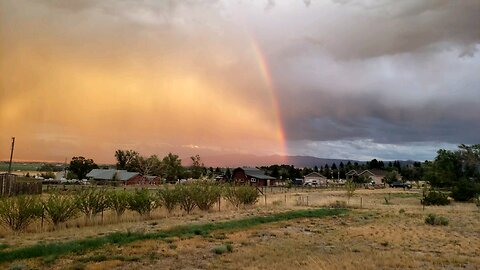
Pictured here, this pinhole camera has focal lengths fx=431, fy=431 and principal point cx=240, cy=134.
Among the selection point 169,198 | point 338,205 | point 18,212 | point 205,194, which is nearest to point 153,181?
point 338,205

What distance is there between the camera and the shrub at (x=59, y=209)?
22016 millimetres

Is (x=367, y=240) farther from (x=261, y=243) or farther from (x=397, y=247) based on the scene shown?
(x=261, y=243)

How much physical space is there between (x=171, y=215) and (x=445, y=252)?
18.8m

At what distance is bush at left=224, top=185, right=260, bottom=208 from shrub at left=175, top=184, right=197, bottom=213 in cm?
485

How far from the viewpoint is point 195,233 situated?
2103 cm

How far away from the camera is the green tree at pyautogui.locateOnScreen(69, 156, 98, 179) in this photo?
405 feet

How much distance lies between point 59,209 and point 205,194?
1264 cm

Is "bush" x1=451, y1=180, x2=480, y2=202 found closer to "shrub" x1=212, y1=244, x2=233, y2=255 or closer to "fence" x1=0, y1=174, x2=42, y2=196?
"shrub" x1=212, y1=244, x2=233, y2=255

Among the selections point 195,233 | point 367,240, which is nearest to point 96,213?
point 195,233

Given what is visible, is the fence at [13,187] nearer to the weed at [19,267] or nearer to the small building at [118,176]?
the weed at [19,267]

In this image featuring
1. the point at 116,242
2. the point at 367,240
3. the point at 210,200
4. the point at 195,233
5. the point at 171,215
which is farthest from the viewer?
the point at 210,200

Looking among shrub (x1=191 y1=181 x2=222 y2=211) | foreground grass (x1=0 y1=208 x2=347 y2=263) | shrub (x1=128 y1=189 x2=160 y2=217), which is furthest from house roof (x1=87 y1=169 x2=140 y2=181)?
foreground grass (x1=0 y1=208 x2=347 y2=263)

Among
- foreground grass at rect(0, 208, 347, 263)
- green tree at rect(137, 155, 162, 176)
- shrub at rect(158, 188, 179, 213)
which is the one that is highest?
green tree at rect(137, 155, 162, 176)

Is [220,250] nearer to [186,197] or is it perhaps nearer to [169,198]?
[169,198]
